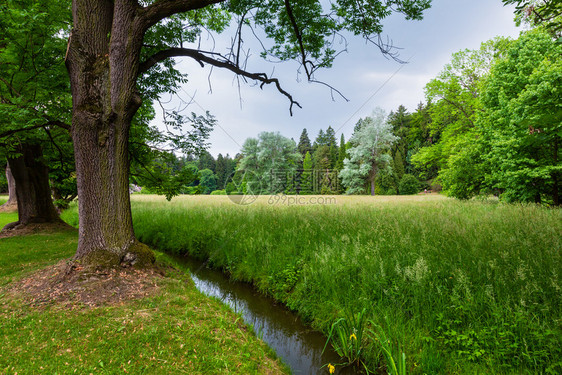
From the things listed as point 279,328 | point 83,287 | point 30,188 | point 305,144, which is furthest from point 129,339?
point 305,144

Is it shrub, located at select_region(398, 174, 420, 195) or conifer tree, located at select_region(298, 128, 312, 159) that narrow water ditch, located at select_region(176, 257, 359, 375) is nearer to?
shrub, located at select_region(398, 174, 420, 195)

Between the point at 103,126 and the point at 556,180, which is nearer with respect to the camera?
the point at 103,126

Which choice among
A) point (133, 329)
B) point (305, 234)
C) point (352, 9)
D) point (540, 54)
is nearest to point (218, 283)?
point (305, 234)

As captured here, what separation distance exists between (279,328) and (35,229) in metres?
10.4

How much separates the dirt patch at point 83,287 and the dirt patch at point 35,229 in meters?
6.49

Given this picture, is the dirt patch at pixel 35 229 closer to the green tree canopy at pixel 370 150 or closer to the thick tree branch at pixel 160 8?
the thick tree branch at pixel 160 8

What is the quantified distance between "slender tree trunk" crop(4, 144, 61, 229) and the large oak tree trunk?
756 centimetres

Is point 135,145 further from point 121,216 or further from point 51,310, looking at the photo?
point 51,310

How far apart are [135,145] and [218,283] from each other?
4.53 m

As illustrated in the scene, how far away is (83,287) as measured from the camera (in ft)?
11.1

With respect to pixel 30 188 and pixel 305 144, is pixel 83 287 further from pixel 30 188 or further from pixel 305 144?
pixel 305 144

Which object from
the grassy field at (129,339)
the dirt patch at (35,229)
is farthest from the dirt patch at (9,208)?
the grassy field at (129,339)

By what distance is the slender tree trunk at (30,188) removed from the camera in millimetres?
8742

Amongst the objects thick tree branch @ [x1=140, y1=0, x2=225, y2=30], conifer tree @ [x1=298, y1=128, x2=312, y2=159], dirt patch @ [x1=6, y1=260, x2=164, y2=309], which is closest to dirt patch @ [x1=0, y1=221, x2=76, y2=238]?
dirt patch @ [x1=6, y1=260, x2=164, y2=309]
